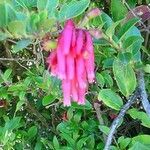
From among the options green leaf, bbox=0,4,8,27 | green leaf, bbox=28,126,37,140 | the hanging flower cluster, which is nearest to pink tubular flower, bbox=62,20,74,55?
the hanging flower cluster

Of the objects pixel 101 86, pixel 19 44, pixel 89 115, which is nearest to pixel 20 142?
pixel 89 115

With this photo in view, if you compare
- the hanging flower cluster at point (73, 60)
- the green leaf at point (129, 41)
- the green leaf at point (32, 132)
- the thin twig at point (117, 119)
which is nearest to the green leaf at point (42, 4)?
the hanging flower cluster at point (73, 60)

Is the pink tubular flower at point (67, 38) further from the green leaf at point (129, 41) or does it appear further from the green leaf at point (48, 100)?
the green leaf at point (48, 100)

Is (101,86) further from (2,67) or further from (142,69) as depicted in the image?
(2,67)

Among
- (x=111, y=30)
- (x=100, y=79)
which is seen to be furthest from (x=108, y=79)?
(x=111, y=30)

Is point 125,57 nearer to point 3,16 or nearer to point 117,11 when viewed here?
point 117,11

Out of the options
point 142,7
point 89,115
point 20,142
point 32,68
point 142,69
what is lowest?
point 20,142
